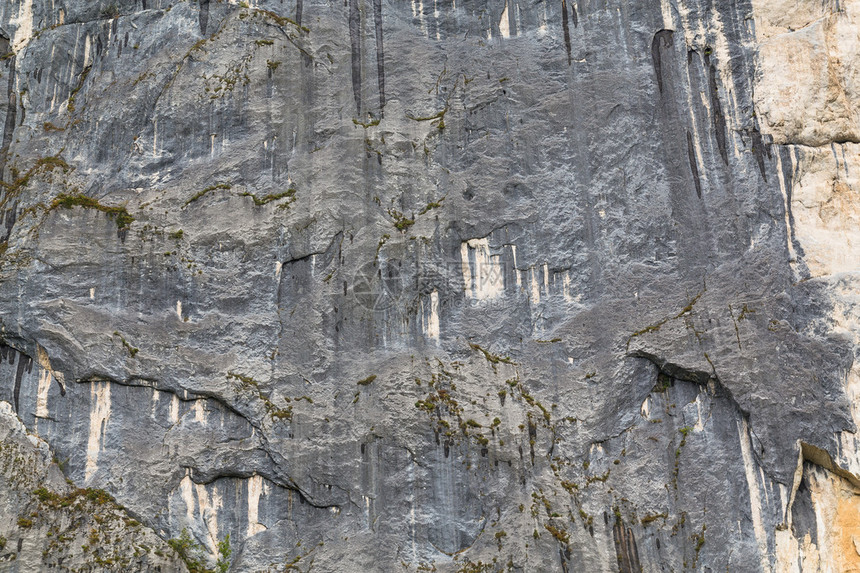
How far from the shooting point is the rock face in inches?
600

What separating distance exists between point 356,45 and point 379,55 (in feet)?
1.87

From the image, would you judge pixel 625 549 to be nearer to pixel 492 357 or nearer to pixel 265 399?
pixel 492 357

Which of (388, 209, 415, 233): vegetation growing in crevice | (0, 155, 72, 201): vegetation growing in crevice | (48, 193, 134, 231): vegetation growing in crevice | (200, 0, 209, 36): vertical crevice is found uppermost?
(200, 0, 209, 36): vertical crevice

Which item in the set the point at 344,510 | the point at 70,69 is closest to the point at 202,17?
the point at 70,69

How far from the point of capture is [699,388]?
1593 centimetres

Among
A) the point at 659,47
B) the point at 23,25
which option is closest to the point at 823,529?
the point at 659,47

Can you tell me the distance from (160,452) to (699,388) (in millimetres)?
10097

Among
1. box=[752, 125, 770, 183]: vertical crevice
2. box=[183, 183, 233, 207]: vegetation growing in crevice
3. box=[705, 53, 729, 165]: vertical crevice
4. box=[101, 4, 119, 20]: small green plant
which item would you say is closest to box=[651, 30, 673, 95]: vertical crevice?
box=[705, 53, 729, 165]: vertical crevice

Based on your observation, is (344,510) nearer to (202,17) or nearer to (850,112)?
(202,17)

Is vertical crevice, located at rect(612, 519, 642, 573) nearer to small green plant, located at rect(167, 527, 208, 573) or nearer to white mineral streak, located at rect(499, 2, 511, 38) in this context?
small green plant, located at rect(167, 527, 208, 573)

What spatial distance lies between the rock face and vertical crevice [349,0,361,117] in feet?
0.34

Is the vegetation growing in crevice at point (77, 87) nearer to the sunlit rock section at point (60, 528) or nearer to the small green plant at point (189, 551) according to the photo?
the sunlit rock section at point (60, 528)

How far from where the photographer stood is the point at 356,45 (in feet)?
61.7

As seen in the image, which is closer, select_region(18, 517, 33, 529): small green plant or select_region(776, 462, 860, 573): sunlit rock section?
select_region(776, 462, 860, 573): sunlit rock section
